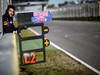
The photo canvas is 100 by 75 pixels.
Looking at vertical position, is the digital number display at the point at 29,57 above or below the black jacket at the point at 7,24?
below

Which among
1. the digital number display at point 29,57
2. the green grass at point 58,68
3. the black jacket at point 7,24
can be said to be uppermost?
the black jacket at point 7,24

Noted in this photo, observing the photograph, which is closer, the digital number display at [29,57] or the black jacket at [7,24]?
the digital number display at [29,57]

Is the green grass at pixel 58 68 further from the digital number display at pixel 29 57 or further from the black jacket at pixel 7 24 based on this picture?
the black jacket at pixel 7 24

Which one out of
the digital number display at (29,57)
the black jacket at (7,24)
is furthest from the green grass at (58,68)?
the black jacket at (7,24)

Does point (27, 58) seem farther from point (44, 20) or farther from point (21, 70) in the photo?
point (44, 20)

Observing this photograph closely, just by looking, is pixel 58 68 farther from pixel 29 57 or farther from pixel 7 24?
pixel 7 24

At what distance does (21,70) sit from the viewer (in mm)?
9875

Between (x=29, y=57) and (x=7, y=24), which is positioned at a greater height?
(x=7, y=24)

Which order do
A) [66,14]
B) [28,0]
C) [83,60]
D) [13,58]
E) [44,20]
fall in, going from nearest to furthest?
[13,58]
[44,20]
[83,60]
[28,0]
[66,14]

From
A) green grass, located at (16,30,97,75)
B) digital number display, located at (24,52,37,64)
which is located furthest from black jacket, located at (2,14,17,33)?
green grass, located at (16,30,97,75)

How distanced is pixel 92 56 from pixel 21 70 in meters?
4.05

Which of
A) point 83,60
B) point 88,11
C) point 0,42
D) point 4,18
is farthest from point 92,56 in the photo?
point 88,11

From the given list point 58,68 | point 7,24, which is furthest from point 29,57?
point 58,68

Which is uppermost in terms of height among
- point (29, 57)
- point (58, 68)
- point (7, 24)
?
point (7, 24)
